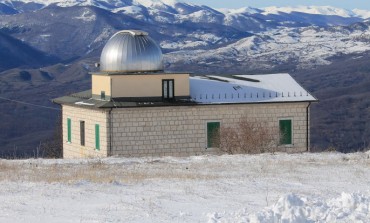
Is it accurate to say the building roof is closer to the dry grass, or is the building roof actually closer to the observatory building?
the observatory building

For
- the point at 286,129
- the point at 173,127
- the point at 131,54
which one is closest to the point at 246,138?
the point at 173,127

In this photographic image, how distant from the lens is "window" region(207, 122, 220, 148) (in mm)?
39062

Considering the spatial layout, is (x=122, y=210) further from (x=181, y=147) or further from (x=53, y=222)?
(x=181, y=147)

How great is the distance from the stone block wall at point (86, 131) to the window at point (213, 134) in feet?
14.5

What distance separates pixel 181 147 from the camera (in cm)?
3919

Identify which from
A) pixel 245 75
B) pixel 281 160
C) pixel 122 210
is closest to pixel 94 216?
pixel 122 210

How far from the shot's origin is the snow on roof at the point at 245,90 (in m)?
40.3

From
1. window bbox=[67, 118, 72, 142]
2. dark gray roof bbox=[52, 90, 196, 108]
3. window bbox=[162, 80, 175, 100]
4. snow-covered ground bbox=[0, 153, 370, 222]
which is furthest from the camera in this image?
window bbox=[67, 118, 72, 142]

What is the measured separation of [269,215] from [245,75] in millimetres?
33313

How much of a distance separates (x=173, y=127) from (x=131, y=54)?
3944 millimetres

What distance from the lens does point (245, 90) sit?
41.2 meters

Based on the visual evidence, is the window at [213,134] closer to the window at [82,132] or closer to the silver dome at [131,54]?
the silver dome at [131,54]

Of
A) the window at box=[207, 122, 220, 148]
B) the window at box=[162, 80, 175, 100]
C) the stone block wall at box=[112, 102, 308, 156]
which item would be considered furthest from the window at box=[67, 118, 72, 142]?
the window at box=[207, 122, 220, 148]

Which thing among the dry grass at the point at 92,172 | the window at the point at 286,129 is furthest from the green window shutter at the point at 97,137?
the dry grass at the point at 92,172
